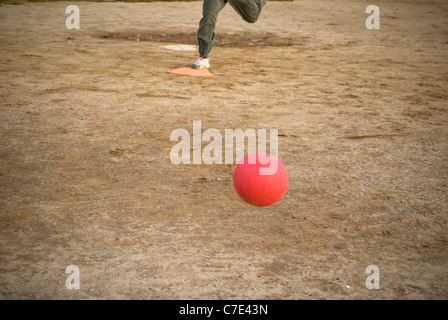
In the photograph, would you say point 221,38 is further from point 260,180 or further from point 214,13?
point 260,180

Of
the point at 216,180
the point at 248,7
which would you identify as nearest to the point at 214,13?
the point at 248,7

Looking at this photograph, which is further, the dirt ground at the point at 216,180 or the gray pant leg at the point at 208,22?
the gray pant leg at the point at 208,22

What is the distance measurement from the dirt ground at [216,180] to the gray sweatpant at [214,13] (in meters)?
0.40

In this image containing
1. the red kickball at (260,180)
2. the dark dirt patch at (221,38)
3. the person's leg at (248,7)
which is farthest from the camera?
the dark dirt patch at (221,38)

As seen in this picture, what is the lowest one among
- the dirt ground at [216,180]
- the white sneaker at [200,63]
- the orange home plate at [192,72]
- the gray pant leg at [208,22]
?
the dirt ground at [216,180]

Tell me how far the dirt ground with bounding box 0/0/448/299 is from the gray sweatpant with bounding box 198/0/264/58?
40cm

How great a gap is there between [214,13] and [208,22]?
0.13 metres

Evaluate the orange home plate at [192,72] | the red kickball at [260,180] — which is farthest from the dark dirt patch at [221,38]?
the red kickball at [260,180]

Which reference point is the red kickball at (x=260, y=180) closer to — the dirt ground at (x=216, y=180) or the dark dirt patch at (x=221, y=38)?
the dirt ground at (x=216, y=180)

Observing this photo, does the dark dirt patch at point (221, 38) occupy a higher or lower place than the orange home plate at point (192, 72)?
higher

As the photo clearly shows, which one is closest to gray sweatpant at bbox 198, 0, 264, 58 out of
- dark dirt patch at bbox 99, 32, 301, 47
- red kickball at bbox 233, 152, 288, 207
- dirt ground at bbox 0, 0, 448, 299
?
dirt ground at bbox 0, 0, 448, 299

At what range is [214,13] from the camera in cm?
604

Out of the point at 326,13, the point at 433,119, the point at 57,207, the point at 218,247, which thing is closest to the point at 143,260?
the point at 218,247

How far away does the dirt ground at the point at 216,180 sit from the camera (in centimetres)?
218
